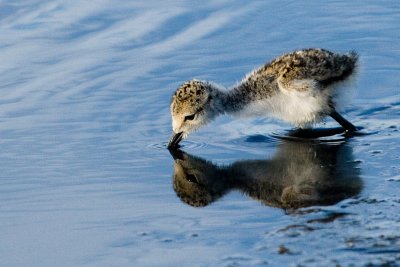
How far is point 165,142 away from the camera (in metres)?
7.66

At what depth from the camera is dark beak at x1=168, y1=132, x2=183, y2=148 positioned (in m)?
7.55

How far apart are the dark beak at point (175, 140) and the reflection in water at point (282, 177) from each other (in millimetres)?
104

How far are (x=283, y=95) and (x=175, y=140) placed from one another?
913 mm

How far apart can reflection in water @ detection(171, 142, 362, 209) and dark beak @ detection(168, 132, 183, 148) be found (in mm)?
104

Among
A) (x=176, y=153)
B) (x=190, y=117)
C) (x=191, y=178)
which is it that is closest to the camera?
(x=191, y=178)

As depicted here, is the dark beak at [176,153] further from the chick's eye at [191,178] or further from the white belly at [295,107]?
the white belly at [295,107]

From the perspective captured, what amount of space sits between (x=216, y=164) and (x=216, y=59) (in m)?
2.39

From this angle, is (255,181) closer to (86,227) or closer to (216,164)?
(216,164)

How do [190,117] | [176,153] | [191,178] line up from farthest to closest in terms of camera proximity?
[190,117]
[176,153]
[191,178]

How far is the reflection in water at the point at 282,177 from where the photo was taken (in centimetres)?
623

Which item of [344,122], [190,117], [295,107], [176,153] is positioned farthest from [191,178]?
[344,122]

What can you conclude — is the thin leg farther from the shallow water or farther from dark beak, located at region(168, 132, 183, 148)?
dark beak, located at region(168, 132, 183, 148)

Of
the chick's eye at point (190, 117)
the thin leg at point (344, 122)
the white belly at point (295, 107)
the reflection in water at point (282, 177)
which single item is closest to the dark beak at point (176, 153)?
the reflection in water at point (282, 177)

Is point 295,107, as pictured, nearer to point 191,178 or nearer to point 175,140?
point 175,140
